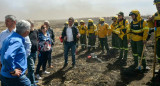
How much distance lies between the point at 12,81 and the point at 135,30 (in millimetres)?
5389

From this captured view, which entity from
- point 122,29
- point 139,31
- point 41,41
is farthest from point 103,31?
point 41,41

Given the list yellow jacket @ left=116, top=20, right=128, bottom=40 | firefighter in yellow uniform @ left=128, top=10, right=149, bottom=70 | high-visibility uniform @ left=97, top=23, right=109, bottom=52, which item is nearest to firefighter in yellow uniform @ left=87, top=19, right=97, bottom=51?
high-visibility uniform @ left=97, top=23, right=109, bottom=52

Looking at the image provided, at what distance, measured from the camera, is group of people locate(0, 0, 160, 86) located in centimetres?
292

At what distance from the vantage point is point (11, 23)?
3994mm

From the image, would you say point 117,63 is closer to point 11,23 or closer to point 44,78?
point 44,78

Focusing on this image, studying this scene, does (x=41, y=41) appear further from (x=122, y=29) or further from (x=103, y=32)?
(x=103, y=32)

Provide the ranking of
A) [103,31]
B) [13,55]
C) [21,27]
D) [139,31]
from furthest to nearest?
[103,31] → [139,31] → [21,27] → [13,55]

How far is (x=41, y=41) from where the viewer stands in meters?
6.29

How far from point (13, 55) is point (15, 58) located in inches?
5.2

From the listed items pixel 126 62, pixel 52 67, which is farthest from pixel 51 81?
pixel 126 62

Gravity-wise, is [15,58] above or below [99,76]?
above

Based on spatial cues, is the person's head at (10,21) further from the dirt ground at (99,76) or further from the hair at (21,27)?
the dirt ground at (99,76)

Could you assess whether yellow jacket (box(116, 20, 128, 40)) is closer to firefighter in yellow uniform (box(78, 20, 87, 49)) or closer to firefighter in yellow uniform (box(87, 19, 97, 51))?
firefighter in yellow uniform (box(87, 19, 97, 51))

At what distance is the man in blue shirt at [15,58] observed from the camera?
2.77m
